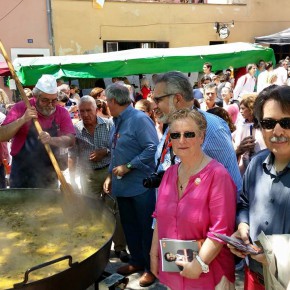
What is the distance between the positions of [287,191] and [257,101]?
0.51 metres

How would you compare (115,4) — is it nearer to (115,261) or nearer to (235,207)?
(115,261)

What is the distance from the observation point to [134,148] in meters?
3.65

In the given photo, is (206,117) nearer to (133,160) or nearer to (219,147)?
(219,147)

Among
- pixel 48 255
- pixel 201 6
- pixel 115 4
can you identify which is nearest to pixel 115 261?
pixel 48 255

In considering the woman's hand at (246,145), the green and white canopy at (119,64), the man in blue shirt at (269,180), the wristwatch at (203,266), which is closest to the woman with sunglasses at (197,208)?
the wristwatch at (203,266)

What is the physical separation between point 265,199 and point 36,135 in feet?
8.19

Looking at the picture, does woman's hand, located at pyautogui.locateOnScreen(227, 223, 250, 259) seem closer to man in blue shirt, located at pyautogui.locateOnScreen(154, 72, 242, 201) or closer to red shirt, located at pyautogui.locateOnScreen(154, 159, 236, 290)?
red shirt, located at pyautogui.locateOnScreen(154, 159, 236, 290)

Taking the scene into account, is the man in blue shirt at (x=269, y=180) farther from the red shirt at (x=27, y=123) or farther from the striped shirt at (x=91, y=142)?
the striped shirt at (x=91, y=142)

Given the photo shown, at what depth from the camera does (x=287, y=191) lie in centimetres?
184

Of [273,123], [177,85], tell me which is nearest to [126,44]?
[177,85]

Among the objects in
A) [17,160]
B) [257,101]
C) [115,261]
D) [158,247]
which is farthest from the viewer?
[115,261]

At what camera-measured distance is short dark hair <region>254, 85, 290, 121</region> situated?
1.85 m

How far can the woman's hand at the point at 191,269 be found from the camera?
2.09 meters

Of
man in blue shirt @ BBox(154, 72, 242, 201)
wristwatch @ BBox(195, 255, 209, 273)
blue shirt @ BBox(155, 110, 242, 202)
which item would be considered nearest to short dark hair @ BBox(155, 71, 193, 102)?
man in blue shirt @ BBox(154, 72, 242, 201)
